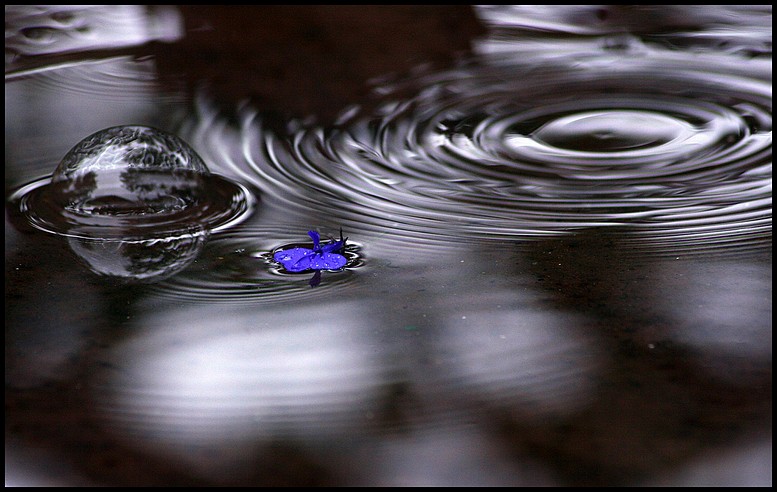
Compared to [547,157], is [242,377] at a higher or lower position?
lower

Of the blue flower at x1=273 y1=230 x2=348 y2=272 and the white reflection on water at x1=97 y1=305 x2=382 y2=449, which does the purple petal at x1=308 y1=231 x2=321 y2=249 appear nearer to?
the blue flower at x1=273 y1=230 x2=348 y2=272

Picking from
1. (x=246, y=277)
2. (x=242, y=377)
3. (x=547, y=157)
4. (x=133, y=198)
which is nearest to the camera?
(x=242, y=377)

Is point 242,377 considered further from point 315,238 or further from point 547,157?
point 547,157

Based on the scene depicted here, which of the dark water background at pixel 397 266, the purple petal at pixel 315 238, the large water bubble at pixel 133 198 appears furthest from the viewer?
the large water bubble at pixel 133 198

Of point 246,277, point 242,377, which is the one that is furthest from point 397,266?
point 242,377

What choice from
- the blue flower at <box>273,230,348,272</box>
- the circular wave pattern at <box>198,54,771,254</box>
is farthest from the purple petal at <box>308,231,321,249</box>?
the circular wave pattern at <box>198,54,771,254</box>

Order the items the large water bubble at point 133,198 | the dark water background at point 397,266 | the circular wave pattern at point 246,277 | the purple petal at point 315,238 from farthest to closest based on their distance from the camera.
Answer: the large water bubble at point 133,198, the purple petal at point 315,238, the circular wave pattern at point 246,277, the dark water background at point 397,266

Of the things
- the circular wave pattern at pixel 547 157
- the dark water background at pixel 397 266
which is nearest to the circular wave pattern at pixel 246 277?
the dark water background at pixel 397 266

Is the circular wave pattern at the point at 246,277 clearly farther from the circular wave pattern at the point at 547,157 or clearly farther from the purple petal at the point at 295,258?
the circular wave pattern at the point at 547,157
